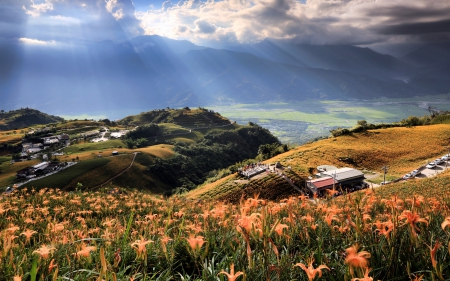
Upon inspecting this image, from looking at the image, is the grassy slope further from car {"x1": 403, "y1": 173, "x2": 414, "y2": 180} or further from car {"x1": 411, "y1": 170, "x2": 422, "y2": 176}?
car {"x1": 403, "y1": 173, "x2": 414, "y2": 180}

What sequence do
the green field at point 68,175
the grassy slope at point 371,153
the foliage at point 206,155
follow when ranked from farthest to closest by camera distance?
the foliage at point 206,155
the green field at point 68,175
the grassy slope at point 371,153

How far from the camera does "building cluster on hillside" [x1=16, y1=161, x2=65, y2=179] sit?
226ft

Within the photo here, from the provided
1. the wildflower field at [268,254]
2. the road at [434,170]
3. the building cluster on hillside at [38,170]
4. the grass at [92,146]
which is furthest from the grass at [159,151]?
the wildflower field at [268,254]

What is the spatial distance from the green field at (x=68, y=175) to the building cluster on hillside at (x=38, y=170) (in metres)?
4.07

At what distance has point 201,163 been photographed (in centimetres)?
10738

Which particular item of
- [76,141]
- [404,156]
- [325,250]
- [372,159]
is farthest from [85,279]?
[76,141]

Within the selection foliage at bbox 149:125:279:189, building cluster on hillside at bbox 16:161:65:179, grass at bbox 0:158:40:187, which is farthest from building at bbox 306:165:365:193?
grass at bbox 0:158:40:187

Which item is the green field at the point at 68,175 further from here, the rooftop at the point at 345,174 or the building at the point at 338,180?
the rooftop at the point at 345,174

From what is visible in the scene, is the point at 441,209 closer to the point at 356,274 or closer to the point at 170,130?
the point at 356,274

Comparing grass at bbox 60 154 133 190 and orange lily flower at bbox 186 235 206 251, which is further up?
orange lily flower at bbox 186 235 206 251

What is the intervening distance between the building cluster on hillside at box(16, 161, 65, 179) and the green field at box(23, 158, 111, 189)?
4069 mm

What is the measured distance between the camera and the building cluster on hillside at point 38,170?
68.9 m

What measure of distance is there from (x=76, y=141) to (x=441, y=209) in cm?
12825

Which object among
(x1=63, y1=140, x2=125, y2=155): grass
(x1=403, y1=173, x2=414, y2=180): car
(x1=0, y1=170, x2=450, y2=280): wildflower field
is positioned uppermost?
(x1=0, y1=170, x2=450, y2=280): wildflower field
